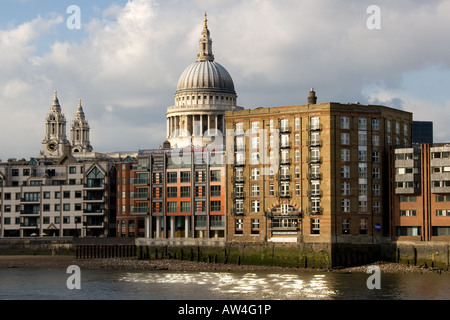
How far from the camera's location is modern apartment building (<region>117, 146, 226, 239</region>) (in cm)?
16050

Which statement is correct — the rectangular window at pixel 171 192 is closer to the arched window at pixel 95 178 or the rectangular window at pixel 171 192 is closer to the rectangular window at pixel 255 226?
the arched window at pixel 95 178

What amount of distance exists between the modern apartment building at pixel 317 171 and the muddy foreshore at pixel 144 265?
737 cm

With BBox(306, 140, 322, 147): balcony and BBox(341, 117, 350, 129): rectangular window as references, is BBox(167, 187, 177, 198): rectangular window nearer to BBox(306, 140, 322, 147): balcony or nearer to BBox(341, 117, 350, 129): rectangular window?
BBox(306, 140, 322, 147): balcony

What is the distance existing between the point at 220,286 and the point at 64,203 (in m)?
86.0

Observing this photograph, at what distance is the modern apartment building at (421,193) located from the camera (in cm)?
13175

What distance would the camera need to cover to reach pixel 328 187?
135875 mm

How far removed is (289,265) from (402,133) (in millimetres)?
27225

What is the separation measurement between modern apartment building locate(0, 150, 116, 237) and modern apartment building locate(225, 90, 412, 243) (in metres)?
45.5

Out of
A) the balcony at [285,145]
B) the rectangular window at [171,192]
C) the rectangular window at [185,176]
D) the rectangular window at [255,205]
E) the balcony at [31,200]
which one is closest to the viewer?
the balcony at [285,145]

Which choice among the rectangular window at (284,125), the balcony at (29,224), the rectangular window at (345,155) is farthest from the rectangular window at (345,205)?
the balcony at (29,224)

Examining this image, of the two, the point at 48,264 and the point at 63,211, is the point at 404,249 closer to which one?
the point at 48,264

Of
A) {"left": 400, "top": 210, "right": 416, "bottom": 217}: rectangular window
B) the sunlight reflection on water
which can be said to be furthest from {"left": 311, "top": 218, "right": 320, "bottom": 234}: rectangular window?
the sunlight reflection on water

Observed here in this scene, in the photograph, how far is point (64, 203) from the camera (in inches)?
7382

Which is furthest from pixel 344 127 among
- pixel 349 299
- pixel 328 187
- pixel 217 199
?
pixel 349 299
